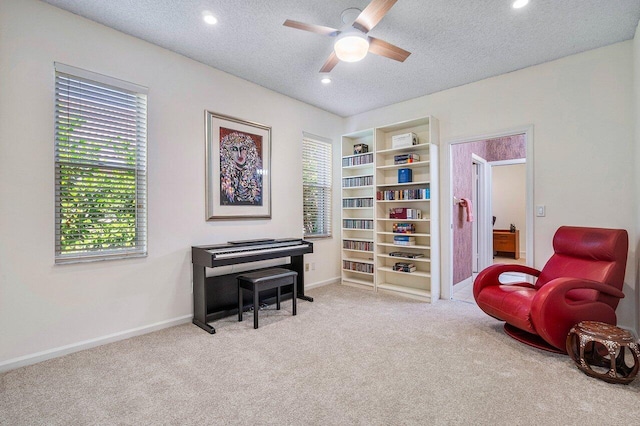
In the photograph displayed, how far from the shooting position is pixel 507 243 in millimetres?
7117

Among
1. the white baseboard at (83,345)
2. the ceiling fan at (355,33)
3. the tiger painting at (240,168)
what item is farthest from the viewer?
the tiger painting at (240,168)

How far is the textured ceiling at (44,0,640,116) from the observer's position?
2.35m

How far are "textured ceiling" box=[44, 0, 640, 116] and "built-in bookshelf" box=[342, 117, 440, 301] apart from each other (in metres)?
0.90

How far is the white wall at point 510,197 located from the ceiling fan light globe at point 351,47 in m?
6.28

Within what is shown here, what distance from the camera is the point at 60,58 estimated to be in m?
2.42

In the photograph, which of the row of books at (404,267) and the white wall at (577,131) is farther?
the row of books at (404,267)

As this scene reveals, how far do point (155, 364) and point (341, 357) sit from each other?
141 cm

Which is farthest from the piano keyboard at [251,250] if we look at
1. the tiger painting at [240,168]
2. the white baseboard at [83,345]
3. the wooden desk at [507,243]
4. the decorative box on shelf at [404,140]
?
the wooden desk at [507,243]

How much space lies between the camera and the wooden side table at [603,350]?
1946 millimetres

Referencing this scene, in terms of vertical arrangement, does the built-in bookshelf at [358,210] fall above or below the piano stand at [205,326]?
above

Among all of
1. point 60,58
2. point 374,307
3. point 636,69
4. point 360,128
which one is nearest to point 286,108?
point 360,128

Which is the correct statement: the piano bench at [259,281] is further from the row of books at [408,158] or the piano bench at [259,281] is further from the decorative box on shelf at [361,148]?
the decorative box on shelf at [361,148]

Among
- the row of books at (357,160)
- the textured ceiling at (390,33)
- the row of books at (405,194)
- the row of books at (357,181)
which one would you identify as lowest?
the row of books at (405,194)

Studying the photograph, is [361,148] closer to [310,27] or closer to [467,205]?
[467,205]
